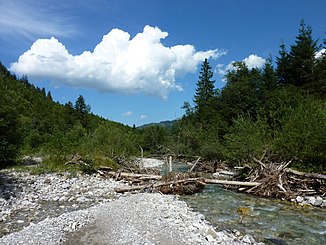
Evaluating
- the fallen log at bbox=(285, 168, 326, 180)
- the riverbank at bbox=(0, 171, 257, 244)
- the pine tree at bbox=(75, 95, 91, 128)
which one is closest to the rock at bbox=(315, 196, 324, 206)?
the fallen log at bbox=(285, 168, 326, 180)

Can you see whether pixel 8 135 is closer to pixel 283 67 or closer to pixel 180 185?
pixel 180 185

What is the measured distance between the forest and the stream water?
452cm

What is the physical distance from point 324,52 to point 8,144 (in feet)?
141

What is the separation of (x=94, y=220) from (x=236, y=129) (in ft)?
66.3

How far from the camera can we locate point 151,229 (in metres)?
8.83

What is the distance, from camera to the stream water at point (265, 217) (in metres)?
9.54

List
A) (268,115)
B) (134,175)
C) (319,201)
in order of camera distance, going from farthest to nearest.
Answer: (268,115) < (134,175) < (319,201)

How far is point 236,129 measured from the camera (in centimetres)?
2755

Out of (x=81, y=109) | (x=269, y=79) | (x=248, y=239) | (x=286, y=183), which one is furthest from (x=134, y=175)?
(x=81, y=109)

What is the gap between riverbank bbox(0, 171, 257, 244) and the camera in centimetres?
817

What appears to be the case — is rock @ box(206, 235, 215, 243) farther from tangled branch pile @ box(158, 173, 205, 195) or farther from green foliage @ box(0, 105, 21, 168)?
green foliage @ box(0, 105, 21, 168)

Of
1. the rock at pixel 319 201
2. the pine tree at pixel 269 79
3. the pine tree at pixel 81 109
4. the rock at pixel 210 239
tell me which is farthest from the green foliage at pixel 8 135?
the pine tree at pixel 81 109

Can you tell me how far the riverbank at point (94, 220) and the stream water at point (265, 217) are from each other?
0.89 meters

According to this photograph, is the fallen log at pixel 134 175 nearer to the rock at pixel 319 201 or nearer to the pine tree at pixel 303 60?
the rock at pixel 319 201
